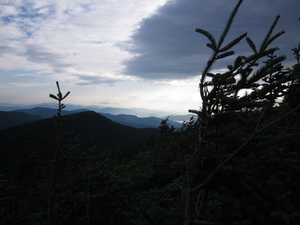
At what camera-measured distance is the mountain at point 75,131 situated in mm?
114125

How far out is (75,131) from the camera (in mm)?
144375

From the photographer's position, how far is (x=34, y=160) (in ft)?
79.7

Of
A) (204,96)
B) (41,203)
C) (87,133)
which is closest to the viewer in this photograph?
(204,96)

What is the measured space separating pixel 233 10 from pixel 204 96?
1.35m

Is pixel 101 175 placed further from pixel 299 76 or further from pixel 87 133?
pixel 87 133

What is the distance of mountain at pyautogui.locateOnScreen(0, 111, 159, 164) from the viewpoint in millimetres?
114125

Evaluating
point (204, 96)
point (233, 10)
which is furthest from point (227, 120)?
point (233, 10)

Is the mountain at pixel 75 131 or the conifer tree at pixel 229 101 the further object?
the mountain at pixel 75 131

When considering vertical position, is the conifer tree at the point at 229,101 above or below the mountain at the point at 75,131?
above

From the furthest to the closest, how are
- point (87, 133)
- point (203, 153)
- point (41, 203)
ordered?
point (87, 133), point (41, 203), point (203, 153)

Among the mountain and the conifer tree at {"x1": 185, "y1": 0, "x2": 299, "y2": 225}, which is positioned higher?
the conifer tree at {"x1": 185, "y1": 0, "x2": 299, "y2": 225}

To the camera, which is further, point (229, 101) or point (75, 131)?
point (75, 131)

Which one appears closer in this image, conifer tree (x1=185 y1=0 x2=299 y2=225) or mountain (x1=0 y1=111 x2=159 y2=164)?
conifer tree (x1=185 y1=0 x2=299 y2=225)

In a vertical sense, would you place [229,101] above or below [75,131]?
above
